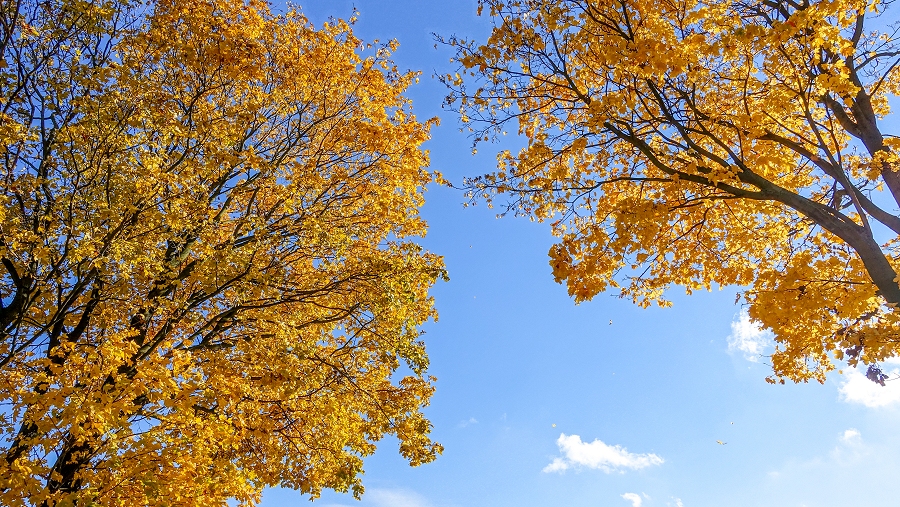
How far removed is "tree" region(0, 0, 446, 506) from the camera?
17.9 ft

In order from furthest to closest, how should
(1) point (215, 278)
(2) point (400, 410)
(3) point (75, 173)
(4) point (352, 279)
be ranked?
(2) point (400, 410)
(4) point (352, 279)
(1) point (215, 278)
(3) point (75, 173)

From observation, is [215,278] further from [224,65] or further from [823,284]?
[823,284]

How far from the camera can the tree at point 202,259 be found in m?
5.47

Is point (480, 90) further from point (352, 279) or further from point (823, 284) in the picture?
point (823, 284)

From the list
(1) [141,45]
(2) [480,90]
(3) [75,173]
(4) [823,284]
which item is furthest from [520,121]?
(3) [75,173]

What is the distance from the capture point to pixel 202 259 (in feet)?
22.7

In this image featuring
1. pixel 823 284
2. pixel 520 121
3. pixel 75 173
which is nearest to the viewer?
pixel 75 173

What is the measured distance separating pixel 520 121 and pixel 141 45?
5.51m

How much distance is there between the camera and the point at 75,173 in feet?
18.5

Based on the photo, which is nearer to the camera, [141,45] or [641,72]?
[641,72]

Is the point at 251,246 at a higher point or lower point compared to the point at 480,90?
lower

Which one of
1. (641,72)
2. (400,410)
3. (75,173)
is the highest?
(641,72)

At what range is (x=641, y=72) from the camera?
5984 mm

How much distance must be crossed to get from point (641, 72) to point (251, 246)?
530 centimetres
